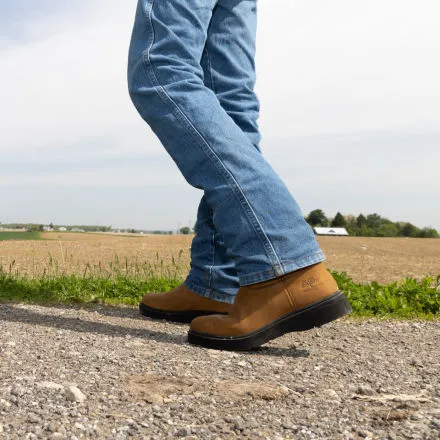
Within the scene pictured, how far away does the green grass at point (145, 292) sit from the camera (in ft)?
13.9

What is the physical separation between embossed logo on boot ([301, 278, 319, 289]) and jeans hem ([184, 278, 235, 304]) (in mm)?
745

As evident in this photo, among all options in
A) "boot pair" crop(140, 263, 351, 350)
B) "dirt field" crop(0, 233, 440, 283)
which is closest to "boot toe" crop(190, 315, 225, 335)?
"boot pair" crop(140, 263, 351, 350)

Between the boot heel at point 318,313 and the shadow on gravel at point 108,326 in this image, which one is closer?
the boot heel at point 318,313

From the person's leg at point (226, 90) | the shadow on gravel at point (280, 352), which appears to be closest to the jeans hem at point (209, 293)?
the person's leg at point (226, 90)

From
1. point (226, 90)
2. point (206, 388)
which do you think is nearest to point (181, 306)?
point (226, 90)

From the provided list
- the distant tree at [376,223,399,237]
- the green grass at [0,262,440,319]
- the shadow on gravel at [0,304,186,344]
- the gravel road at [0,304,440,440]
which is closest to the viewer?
the gravel road at [0,304,440,440]

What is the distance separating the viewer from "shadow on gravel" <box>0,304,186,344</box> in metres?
2.91

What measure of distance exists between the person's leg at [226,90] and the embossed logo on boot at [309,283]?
59 cm

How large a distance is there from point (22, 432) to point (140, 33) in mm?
1734

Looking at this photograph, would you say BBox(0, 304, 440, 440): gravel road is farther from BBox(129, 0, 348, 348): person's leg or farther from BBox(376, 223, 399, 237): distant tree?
BBox(376, 223, 399, 237): distant tree

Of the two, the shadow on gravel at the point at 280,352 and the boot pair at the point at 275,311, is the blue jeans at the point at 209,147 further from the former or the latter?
the shadow on gravel at the point at 280,352

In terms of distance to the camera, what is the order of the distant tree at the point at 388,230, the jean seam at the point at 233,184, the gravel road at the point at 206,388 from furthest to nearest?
the distant tree at the point at 388,230 < the jean seam at the point at 233,184 < the gravel road at the point at 206,388

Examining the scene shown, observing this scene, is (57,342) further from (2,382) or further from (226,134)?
(226,134)

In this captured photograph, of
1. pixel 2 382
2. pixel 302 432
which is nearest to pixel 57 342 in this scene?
pixel 2 382
